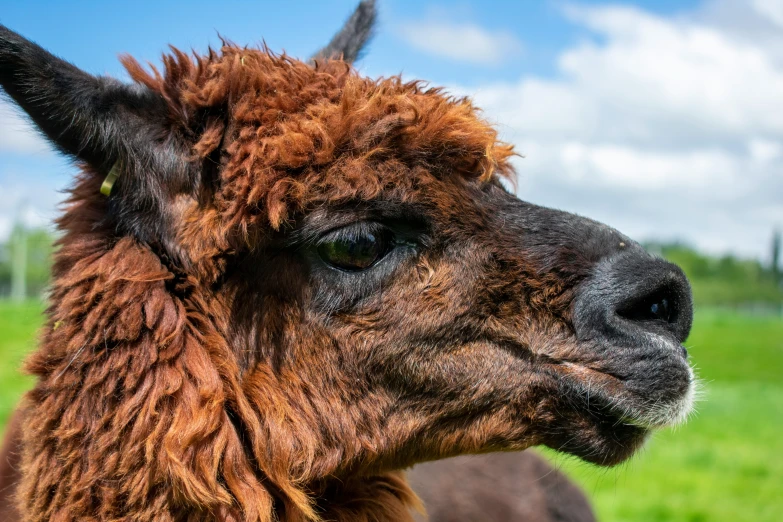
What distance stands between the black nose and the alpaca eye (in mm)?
733

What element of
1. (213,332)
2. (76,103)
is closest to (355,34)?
(76,103)

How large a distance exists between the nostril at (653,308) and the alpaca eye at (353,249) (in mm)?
868

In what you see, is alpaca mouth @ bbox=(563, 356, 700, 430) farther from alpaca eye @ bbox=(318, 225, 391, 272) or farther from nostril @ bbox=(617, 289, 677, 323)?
alpaca eye @ bbox=(318, 225, 391, 272)

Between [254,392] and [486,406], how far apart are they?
824 mm

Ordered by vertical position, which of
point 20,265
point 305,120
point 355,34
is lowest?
point 20,265

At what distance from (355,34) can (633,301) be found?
221 cm

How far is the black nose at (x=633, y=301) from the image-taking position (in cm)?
244

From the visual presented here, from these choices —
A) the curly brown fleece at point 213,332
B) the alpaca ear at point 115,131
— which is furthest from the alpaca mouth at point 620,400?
the alpaca ear at point 115,131

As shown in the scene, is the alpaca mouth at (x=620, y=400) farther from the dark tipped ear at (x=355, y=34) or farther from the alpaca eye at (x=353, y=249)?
the dark tipped ear at (x=355, y=34)

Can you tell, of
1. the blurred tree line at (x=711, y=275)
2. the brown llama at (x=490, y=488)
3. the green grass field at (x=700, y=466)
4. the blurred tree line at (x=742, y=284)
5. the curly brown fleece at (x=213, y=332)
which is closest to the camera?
the curly brown fleece at (x=213, y=332)

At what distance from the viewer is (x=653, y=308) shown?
248 cm

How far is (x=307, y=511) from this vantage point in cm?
248

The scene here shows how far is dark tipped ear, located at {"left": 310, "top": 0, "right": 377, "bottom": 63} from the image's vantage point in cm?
380

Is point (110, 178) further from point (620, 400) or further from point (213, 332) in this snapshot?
point (620, 400)
